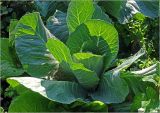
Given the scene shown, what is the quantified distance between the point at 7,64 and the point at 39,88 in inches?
19.2

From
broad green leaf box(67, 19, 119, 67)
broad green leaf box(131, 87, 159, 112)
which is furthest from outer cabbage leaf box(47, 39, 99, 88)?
broad green leaf box(131, 87, 159, 112)

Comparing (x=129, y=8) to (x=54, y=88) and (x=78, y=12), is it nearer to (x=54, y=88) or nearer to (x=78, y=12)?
(x=78, y=12)

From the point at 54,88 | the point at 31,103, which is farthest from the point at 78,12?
the point at 31,103

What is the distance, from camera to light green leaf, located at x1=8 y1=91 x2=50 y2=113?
6.65 ft

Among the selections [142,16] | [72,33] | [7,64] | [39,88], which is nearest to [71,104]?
[39,88]

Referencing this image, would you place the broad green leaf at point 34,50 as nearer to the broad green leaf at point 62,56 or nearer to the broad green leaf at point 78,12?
the broad green leaf at point 62,56

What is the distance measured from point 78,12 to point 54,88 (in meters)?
0.44

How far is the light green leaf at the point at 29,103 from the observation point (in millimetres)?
2027

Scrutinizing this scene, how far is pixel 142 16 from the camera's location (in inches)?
111

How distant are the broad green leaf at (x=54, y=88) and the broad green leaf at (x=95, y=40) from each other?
0.21m

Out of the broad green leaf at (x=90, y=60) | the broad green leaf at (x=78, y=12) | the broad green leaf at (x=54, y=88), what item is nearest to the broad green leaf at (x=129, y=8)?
the broad green leaf at (x=78, y=12)

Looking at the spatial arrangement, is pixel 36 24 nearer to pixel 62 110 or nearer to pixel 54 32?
pixel 54 32

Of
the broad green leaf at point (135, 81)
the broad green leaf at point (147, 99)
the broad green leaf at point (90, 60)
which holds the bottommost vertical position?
the broad green leaf at point (147, 99)

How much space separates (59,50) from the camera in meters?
2.01
